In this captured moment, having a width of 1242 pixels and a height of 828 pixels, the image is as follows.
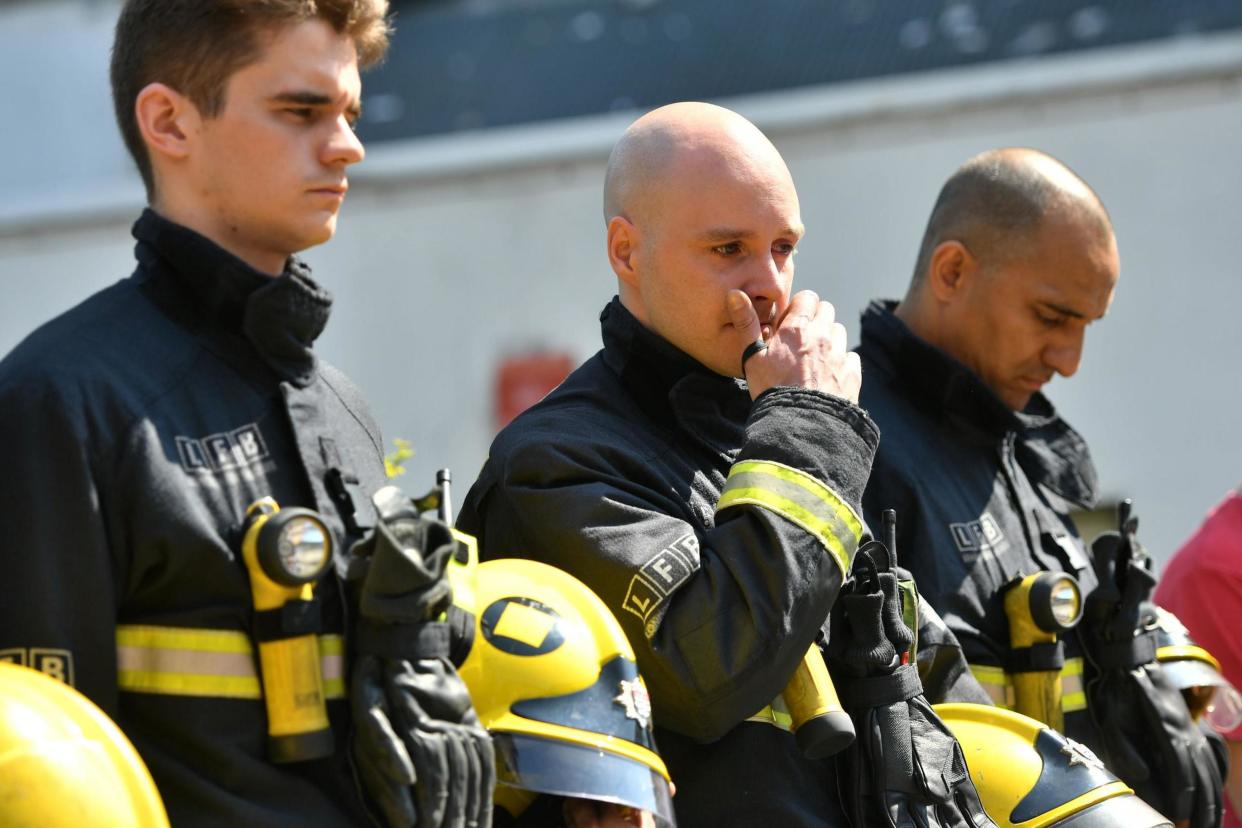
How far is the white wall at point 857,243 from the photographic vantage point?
1082cm

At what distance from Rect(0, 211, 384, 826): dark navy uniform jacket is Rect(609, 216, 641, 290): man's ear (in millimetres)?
979

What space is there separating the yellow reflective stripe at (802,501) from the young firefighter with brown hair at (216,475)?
63 cm

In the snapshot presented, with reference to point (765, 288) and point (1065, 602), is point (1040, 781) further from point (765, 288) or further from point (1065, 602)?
point (765, 288)

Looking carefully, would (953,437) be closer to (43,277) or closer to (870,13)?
(870,13)

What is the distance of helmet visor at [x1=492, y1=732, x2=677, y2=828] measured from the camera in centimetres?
287

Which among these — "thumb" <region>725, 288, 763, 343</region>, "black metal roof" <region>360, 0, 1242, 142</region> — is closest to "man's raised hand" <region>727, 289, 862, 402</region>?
"thumb" <region>725, 288, 763, 343</region>

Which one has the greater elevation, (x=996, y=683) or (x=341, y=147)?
(x=341, y=147)

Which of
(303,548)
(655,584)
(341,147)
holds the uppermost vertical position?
(341,147)

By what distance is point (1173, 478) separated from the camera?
10805 millimetres

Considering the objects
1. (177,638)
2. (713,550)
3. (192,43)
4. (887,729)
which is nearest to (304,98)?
(192,43)

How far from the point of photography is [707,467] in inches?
143

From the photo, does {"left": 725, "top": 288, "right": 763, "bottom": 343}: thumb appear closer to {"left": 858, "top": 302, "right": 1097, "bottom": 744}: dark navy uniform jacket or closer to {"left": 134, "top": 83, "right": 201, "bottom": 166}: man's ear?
{"left": 858, "top": 302, "right": 1097, "bottom": 744}: dark navy uniform jacket

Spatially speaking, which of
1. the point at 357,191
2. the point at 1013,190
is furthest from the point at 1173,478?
the point at 1013,190

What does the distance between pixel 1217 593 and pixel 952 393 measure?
3.44ft
